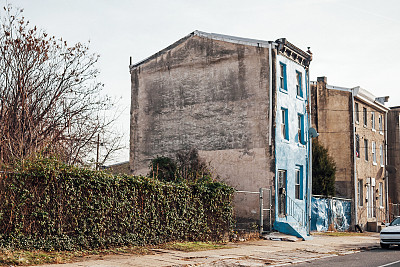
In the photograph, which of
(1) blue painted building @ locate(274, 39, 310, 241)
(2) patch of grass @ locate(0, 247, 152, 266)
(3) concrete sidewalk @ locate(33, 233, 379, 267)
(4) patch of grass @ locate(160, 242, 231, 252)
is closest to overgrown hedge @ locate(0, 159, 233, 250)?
(2) patch of grass @ locate(0, 247, 152, 266)

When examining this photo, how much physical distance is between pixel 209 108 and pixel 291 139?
493cm

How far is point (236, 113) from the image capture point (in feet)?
83.1

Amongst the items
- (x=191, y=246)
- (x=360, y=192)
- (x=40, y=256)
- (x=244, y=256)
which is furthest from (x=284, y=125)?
(x=40, y=256)

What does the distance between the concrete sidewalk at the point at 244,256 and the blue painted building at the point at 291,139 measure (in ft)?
11.8

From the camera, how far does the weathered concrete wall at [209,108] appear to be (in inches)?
970

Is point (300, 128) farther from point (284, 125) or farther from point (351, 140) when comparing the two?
point (351, 140)

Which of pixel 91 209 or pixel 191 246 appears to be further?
pixel 191 246

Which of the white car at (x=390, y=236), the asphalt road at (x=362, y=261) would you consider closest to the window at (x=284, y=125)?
the white car at (x=390, y=236)

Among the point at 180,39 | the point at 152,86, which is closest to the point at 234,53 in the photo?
the point at 180,39

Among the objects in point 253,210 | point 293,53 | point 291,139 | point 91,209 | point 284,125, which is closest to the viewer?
point 91,209

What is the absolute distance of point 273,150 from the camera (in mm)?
24047

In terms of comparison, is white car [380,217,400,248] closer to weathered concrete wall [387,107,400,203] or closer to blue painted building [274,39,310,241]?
→ blue painted building [274,39,310,241]

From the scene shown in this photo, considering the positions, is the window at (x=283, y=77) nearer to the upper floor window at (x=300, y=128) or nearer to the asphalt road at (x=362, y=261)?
the upper floor window at (x=300, y=128)

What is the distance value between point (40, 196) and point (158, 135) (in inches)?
600
